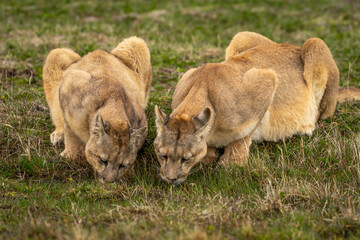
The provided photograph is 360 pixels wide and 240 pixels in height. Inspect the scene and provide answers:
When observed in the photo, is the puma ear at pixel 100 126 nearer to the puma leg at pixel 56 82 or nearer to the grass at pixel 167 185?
the grass at pixel 167 185

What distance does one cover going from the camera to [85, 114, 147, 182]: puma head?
6.81 metres

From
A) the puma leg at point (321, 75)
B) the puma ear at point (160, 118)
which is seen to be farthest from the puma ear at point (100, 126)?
the puma leg at point (321, 75)

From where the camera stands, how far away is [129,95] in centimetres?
796

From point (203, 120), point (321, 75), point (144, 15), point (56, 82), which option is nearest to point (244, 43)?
point (321, 75)

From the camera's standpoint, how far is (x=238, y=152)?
24.9 feet

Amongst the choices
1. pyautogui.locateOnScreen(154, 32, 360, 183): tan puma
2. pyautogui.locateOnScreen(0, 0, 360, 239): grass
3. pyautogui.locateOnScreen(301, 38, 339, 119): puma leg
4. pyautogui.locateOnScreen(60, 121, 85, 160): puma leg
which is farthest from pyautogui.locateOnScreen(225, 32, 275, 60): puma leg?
pyautogui.locateOnScreen(60, 121, 85, 160): puma leg

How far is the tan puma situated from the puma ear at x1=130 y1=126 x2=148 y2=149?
326 mm

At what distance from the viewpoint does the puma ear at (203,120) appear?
655 centimetres

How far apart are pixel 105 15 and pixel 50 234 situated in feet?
43.9

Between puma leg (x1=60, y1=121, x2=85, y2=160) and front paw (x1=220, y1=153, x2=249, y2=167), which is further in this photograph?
puma leg (x1=60, y1=121, x2=85, y2=160)

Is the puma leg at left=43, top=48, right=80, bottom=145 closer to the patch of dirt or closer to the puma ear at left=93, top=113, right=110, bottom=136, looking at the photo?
the puma ear at left=93, top=113, right=110, bottom=136

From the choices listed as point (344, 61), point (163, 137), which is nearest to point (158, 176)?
point (163, 137)

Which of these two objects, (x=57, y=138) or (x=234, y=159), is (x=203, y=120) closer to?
(x=234, y=159)

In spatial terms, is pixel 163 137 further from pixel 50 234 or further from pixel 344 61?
pixel 344 61
